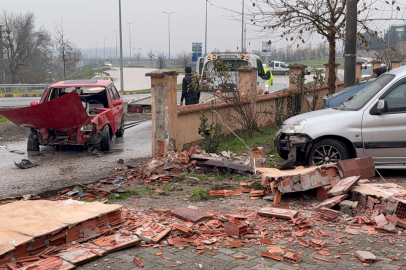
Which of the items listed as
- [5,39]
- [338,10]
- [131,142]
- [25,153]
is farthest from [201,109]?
[5,39]

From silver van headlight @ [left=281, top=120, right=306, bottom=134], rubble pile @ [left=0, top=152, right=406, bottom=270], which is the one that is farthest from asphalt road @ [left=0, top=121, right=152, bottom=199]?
silver van headlight @ [left=281, top=120, right=306, bottom=134]

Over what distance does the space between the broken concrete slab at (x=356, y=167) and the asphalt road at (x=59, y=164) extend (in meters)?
4.36

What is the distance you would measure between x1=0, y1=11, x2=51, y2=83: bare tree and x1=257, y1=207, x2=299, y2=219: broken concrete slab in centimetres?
4876

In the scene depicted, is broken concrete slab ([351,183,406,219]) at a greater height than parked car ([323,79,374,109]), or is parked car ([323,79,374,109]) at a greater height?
parked car ([323,79,374,109])

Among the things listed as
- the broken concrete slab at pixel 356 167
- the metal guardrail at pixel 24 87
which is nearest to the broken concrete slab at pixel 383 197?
the broken concrete slab at pixel 356 167

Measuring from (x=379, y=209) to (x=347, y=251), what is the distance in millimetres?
1335

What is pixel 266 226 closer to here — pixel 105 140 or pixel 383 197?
pixel 383 197

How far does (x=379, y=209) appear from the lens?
5.78m

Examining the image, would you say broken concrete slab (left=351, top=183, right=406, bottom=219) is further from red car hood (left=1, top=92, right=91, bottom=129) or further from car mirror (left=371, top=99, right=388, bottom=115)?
red car hood (left=1, top=92, right=91, bottom=129)

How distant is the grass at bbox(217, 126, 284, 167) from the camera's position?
9975mm

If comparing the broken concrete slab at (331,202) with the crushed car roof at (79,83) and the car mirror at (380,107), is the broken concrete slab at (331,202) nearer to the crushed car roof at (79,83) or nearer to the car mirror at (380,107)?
the car mirror at (380,107)

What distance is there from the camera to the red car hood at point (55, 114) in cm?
989

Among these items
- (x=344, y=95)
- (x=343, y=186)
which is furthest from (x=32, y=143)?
(x=344, y=95)

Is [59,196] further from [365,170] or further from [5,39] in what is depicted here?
[5,39]
